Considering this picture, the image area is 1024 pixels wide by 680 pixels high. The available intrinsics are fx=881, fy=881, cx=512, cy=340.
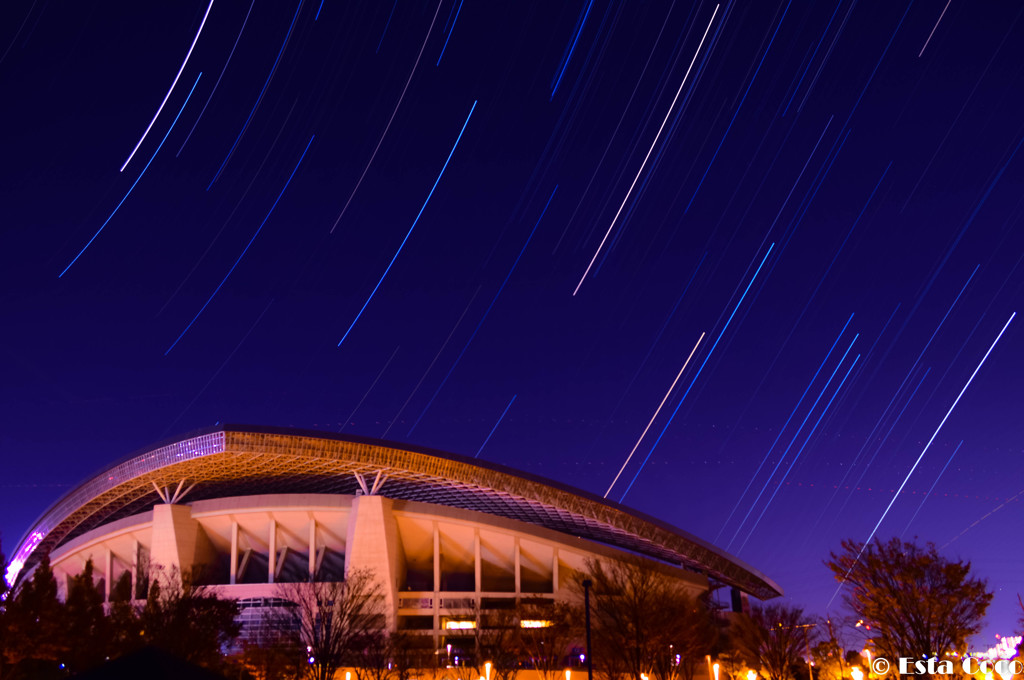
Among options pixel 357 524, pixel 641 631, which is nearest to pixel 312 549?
pixel 357 524

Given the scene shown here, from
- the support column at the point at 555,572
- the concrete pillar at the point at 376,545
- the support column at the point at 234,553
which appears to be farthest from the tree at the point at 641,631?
the support column at the point at 234,553

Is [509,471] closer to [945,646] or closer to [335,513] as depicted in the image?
[335,513]

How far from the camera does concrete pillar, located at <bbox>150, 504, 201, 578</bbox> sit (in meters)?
69.1

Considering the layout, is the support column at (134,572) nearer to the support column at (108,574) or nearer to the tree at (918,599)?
the support column at (108,574)

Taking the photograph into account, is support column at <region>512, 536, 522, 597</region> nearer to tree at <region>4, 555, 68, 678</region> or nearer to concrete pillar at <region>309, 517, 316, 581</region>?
concrete pillar at <region>309, 517, 316, 581</region>

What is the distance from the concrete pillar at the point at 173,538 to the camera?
69125mm

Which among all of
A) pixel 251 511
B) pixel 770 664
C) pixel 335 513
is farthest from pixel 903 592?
pixel 251 511

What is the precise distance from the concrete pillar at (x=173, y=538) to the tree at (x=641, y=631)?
33169 millimetres

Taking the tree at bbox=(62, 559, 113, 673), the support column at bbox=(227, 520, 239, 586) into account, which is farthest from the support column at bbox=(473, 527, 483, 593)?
the tree at bbox=(62, 559, 113, 673)

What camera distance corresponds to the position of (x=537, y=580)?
7469 cm

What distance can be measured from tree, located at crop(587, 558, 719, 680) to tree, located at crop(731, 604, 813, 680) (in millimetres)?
4889

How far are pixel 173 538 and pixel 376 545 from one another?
17.1m

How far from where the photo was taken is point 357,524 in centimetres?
6569

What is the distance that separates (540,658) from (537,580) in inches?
700
